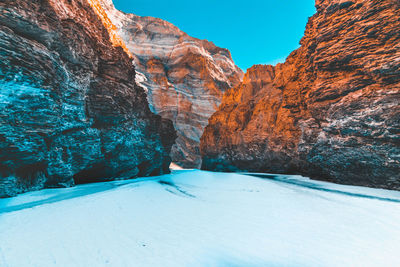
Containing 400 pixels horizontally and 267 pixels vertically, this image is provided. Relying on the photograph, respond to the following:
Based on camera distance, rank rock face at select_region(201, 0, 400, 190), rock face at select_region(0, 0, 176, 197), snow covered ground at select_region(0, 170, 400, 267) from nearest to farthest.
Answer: snow covered ground at select_region(0, 170, 400, 267), rock face at select_region(0, 0, 176, 197), rock face at select_region(201, 0, 400, 190)

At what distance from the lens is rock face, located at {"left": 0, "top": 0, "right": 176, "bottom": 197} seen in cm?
706

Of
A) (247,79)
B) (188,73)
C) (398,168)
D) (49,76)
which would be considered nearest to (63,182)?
(49,76)

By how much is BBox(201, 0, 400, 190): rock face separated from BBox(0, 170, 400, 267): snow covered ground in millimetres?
4739

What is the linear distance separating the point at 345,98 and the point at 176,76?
43189mm

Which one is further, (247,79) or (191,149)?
(191,149)

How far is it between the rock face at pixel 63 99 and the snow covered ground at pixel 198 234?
3050mm

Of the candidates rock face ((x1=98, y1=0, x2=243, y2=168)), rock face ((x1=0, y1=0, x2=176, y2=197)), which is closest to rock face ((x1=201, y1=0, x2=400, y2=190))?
rock face ((x1=0, y1=0, x2=176, y2=197))

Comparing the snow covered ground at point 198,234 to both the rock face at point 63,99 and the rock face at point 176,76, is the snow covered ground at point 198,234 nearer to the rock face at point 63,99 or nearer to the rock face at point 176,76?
the rock face at point 63,99

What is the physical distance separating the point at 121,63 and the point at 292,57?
61.1ft

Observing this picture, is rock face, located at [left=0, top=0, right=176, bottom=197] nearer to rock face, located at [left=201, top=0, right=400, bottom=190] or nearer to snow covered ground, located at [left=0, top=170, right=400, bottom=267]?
snow covered ground, located at [left=0, top=170, right=400, bottom=267]

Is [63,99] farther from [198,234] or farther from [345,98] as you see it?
[345,98]

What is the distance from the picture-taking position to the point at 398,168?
315 inches

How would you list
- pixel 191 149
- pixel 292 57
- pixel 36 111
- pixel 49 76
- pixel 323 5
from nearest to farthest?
pixel 36 111
pixel 49 76
pixel 323 5
pixel 292 57
pixel 191 149

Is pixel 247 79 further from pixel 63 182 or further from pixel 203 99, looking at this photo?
pixel 63 182
